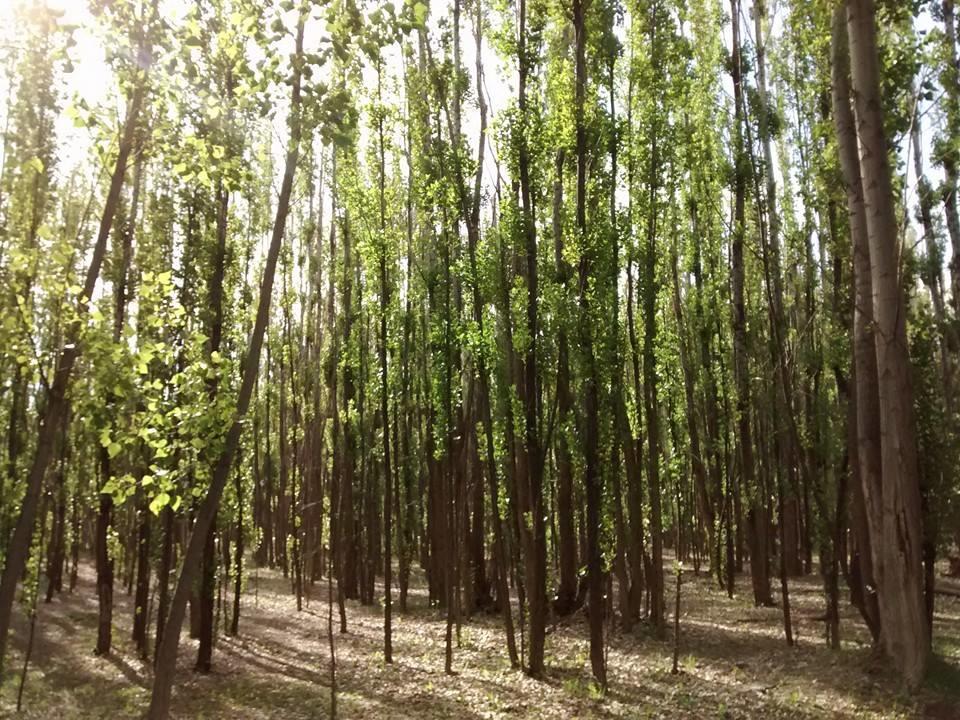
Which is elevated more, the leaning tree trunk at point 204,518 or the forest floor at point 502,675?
the leaning tree trunk at point 204,518

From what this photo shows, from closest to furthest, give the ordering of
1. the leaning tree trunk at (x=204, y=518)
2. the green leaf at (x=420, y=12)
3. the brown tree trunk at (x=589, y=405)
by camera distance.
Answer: the green leaf at (x=420, y=12) < the leaning tree trunk at (x=204, y=518) < the brown tree trunk at (x=589, y=405)

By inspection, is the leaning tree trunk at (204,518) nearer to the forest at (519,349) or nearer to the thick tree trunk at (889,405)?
the forest at (519,349)

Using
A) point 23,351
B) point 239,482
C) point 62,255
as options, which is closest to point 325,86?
point 62,255

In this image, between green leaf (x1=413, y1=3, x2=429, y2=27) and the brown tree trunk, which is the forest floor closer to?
the brown tree trunk

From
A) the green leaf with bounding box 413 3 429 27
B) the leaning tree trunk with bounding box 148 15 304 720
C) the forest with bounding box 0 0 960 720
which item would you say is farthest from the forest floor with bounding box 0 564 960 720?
the green leaf with bounding box 413 3 429 27

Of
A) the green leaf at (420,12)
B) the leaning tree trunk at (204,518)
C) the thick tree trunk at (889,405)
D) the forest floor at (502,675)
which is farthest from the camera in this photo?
the forest floor at (502,675)

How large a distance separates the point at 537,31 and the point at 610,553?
7.96 m

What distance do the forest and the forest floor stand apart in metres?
0.08

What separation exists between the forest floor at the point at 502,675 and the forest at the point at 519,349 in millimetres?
84

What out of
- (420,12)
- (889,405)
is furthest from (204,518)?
(889,405)

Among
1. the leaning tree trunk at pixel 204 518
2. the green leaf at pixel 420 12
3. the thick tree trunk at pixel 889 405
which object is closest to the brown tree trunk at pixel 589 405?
the thick tree trunk at pixel 889 405

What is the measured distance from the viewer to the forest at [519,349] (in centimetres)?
589

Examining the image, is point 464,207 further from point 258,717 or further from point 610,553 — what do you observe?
point 258,717

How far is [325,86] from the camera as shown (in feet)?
18.5
